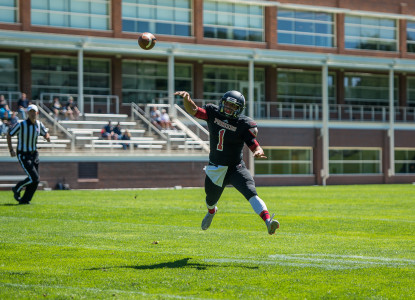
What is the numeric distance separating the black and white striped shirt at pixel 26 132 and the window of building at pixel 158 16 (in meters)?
22.5

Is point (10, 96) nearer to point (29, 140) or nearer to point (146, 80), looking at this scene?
point (146, 80)

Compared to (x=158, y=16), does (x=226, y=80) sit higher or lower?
lower

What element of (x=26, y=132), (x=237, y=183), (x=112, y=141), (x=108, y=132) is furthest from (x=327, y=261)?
(x=108, y=132)

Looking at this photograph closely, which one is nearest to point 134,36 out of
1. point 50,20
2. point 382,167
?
point 50,20

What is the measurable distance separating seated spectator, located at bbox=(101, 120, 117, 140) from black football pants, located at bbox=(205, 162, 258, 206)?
70.0ft

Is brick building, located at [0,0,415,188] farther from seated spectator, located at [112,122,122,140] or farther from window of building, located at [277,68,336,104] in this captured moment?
seated spectator, located at [112,122,122,140]

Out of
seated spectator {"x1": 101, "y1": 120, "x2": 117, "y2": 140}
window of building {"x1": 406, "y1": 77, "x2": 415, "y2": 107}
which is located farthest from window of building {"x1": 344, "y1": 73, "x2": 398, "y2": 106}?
seated spectator {"x1": 101, "y1": 120, "x2": 117, "y2": 140}

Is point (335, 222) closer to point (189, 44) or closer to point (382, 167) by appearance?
point (189, 44)

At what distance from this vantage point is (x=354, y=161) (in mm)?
43312

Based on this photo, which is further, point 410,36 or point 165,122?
point 410,36

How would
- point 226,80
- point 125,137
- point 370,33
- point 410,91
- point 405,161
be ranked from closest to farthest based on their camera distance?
1. point 125,137
2. point 226,80
3. point 405,161
4. point 370,33
5. point 410,91

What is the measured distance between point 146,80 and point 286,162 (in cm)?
925

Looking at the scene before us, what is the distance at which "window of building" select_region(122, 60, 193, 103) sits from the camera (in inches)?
1512

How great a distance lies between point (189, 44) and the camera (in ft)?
123
